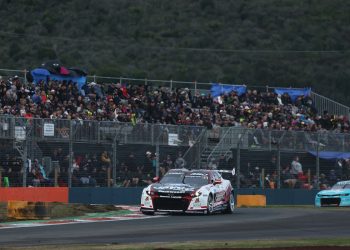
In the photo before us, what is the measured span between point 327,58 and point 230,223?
52915 mm

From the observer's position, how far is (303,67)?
75000 mm

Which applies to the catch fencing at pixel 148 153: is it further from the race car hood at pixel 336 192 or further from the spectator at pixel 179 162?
the race car hood at pixel 336 192

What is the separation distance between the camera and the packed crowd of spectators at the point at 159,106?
38656 millimetres

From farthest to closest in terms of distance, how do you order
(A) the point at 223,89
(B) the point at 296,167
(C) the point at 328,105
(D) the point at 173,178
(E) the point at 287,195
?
(C) the point at 328,105 < (A) the point at 223,89 < (E) the point at 287,195 < (B) the point at 296,167 < (D) the point at 173,178

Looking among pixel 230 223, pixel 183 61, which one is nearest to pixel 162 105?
pixel 230 223

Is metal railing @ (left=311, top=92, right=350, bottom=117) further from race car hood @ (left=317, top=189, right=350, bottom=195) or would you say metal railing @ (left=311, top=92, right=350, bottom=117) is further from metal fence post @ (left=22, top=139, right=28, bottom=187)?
metal fence post @ (left=22, top=139, right=28, bottom=187)

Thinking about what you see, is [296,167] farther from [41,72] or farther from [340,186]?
[41,72]

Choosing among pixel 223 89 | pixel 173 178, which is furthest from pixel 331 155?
pixel 173 178

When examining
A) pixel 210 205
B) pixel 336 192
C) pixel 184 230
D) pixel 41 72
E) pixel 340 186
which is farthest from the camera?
pixel 41 72

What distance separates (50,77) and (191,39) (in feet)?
121

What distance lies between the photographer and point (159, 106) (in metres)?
43.4

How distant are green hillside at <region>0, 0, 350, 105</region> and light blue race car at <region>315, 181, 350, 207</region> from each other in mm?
31765

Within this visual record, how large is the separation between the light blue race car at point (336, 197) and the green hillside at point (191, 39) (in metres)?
31.8

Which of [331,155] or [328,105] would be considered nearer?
[331,155]
